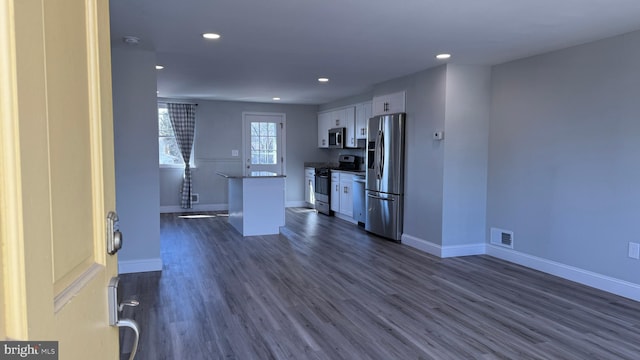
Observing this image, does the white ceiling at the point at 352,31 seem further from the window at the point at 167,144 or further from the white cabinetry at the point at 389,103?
the window at the point at 167,144

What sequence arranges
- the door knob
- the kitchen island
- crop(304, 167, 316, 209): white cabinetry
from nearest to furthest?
the door knob, the kitchen island, crop(304, 167, 316, 209): white cabinetry

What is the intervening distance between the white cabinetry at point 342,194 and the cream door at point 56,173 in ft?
21.5

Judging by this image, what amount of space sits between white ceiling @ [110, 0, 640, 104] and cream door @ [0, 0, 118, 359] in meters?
2.28

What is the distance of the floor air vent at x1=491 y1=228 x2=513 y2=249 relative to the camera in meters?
4.82

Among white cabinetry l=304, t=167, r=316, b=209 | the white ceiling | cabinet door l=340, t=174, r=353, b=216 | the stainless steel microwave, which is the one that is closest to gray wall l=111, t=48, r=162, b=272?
the white ceiling

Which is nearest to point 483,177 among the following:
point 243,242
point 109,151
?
point 243,242

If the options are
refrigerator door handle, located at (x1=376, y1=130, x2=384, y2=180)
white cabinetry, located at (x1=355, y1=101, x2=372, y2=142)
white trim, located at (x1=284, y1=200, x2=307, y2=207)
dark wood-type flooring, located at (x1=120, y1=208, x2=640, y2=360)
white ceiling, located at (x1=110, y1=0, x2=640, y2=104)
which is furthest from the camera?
white trim, located at (x1=284, y1=200, x2=307, y2=207)

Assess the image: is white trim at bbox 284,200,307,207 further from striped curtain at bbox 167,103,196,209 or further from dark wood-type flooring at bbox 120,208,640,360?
dark wood-type flooring at bbox 120,208,640,360

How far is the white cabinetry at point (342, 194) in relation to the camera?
7416mm

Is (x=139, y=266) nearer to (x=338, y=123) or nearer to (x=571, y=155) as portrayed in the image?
(x=571, y=155)

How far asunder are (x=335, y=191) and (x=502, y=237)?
3660 millimetres

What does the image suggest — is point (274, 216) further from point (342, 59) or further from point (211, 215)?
point (342, 59)

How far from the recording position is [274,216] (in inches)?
249

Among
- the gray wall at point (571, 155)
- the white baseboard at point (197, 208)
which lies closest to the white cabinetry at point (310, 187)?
the white baseboard at point (197, 208)
